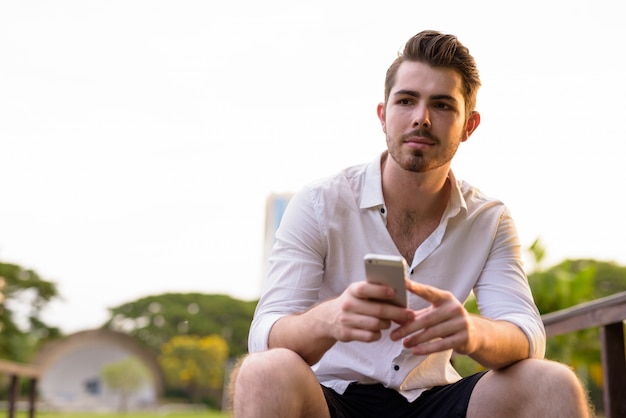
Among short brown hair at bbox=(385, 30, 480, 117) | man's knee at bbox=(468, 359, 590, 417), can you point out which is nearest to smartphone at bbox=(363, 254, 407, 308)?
man's knee at bbox=(468, 359, 590, 417)

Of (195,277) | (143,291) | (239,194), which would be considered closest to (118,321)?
(143,291)

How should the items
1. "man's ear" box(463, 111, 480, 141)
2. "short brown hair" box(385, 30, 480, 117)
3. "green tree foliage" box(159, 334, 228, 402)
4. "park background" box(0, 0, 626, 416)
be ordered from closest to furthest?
"short brown hair" box(385, 30, 480, 117), "man's ear" box(463, 111, 480, 141), "park background" box(0, 0, 626, 416), "green tree foliage" box(159, 334, 228, 402)

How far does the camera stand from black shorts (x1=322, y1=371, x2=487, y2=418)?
149 cm

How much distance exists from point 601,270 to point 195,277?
1899cm

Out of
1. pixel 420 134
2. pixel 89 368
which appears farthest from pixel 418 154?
pixel 89 368

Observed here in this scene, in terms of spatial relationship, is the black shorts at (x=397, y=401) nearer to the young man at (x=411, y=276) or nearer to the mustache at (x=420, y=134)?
the young man at (x=411, y=276)

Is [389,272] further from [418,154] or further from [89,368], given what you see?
[89,368]

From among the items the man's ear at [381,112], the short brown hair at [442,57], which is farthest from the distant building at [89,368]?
the short brown hair at [442,57]

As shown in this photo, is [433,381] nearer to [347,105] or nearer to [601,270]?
[347,105]

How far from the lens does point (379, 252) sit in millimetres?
1649

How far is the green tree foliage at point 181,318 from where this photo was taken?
32875mm

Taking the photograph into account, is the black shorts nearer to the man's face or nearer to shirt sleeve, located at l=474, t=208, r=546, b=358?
shirt sleeve, located at l=474, t=208, r=546, b=358

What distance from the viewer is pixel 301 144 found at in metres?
14.2

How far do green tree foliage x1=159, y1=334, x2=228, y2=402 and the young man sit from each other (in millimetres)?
27557
